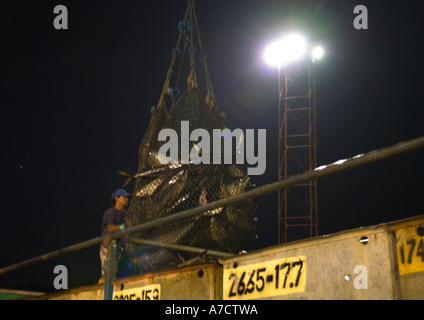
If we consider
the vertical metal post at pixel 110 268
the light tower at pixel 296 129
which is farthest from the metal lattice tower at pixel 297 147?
the vertical metal post at pixel 110 268

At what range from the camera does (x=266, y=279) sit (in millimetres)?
3119

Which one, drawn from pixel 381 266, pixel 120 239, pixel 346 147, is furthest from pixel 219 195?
pixel 346 147

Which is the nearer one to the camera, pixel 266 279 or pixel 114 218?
pixel 266 279

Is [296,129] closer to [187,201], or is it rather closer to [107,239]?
[187,201]

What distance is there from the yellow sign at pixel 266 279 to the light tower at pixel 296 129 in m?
20.5

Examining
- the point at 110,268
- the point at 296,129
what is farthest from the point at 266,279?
the point at 296,129

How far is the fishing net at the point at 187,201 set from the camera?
5.94m

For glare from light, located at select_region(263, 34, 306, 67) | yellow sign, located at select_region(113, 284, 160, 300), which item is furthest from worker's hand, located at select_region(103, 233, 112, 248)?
glare from light, located at select_region(263, 34, 306, 67)

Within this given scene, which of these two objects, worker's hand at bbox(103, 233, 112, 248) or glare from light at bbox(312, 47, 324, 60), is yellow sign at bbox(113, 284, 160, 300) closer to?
worker's hand at bbox(103, 233, 112, 248)

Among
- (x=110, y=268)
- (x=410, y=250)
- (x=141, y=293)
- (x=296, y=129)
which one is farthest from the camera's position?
(x=296, y=129)

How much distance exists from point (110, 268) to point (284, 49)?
Answer: 20.0 meters

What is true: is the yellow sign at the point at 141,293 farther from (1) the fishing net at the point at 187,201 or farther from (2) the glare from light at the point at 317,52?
(2) the glare from light at the point at 317,52
